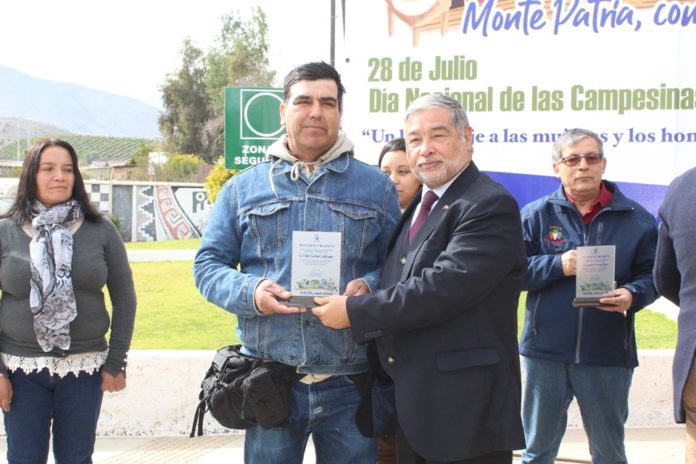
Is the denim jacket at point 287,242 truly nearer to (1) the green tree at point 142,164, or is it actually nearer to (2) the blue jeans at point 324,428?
(2) the blue jeans at point 324,428

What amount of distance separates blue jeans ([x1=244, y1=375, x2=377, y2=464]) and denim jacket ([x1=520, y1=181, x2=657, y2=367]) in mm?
1300

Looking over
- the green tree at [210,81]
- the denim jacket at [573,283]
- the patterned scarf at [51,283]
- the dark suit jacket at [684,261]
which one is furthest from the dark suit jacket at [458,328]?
the green tree at [210,81]

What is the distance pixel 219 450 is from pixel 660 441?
3.13 meters

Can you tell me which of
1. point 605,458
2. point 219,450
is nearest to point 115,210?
point 219,450

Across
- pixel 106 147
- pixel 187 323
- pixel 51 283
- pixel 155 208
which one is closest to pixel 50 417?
pixel 51 283

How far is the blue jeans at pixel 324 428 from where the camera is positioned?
261cm

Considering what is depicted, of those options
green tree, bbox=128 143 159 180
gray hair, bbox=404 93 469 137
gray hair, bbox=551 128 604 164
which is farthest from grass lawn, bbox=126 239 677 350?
green tree, bbox=128 143 159 180

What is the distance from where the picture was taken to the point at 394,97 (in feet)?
16.7

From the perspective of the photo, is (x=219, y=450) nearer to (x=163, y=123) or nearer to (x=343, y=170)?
(x=343, y=170)

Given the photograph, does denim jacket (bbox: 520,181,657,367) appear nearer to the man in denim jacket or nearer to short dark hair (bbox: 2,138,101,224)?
the man in denim jacket

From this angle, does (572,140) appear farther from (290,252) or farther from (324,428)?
(324,428)

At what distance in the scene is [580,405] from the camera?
11.8 ft

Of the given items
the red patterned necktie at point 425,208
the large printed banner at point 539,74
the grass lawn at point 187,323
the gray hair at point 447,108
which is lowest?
the grass lawn at point 187,323

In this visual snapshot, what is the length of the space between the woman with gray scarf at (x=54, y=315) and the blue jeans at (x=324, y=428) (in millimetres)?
1126
